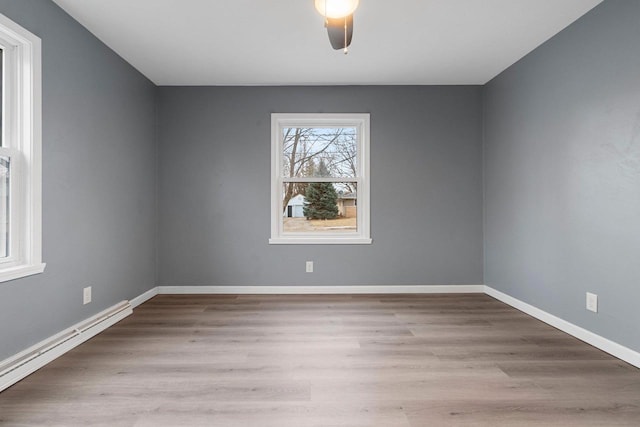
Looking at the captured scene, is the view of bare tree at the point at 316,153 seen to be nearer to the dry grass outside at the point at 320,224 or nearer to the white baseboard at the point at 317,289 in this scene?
the dry grass outside at the point at 320,224

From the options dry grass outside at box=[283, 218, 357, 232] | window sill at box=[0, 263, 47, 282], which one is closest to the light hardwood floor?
window sill at box=[0, 263, 47, 282]

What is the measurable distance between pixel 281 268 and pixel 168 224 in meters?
1.42

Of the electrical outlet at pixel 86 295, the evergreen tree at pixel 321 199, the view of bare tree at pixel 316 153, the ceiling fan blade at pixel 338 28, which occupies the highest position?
the ceiling fan blade at pixel 338 28

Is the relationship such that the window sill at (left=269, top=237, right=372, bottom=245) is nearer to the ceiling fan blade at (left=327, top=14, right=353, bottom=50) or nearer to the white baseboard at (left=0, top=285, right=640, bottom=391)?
the white baseboard at (left=0, top=285, right=640, bottom=391)

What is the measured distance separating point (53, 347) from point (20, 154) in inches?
50.3

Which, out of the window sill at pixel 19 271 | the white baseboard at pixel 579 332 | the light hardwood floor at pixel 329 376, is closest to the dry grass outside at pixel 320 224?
the light hardwood floor at pixel 329 376

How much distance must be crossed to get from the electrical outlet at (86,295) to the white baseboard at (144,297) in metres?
0.65

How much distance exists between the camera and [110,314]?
3000 mm

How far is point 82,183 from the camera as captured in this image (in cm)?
276

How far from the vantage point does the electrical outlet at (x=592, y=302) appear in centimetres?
255

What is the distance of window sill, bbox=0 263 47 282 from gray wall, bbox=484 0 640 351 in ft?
12.6

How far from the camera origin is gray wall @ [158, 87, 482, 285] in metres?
4.08

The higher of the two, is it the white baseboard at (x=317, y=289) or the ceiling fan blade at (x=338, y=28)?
the ceiling fan blade at (x=338, y=28)

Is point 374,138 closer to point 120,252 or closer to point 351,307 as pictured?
point 351,307
